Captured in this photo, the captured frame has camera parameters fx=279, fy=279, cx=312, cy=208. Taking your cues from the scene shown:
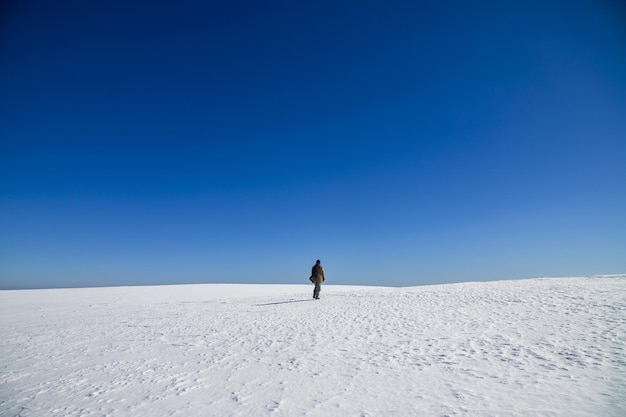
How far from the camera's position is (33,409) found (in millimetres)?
5684

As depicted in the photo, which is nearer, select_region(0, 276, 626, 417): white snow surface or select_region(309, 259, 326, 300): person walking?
select_region(0, 276, 626, 417): white snow surface

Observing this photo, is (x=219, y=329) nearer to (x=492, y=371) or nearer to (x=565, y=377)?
(x=492, y=371)

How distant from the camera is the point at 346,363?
23.1 ft

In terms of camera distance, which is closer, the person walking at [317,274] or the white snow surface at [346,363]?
the white snow surface at [346,363]

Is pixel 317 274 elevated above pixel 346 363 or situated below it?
above

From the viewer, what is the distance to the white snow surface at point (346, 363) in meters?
5.19

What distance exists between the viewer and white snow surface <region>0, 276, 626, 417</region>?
17.0 feet

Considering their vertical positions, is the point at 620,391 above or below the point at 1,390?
above

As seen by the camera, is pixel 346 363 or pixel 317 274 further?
pixel 317 274

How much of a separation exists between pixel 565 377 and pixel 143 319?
16.0 m

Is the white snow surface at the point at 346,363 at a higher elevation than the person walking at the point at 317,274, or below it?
below

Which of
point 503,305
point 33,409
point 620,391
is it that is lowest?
point 33,409

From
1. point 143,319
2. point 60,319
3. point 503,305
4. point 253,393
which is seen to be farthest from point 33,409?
point 503,305

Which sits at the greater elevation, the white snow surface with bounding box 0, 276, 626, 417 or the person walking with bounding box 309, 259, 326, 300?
the person walking with bounding box 309, 259, 326, 300
